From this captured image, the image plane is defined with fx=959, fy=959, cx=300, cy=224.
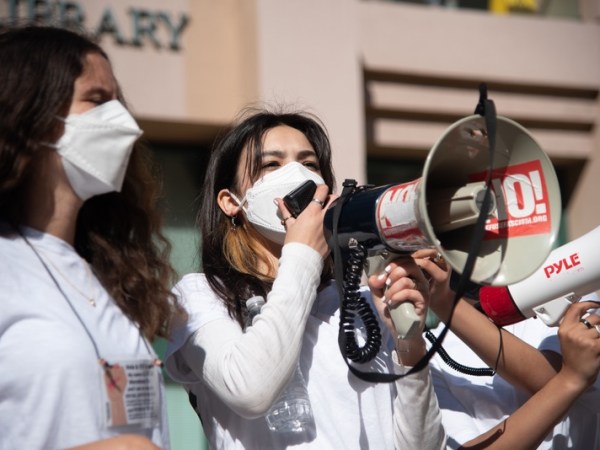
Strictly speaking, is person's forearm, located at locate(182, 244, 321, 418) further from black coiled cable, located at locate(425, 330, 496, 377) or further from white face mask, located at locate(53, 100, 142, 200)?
black coiled cable, located at locate(425, 330, 496, 377)

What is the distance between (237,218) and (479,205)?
82 cm

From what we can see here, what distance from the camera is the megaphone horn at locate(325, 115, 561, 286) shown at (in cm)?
204

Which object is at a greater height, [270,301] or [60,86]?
[60,86]

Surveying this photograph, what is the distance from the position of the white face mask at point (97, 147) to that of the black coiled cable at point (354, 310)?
0.58 metres

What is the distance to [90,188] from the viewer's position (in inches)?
73.9

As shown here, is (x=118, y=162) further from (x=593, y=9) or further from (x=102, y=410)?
(x=593, y=9)

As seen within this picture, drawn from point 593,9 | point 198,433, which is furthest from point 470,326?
point 593,9

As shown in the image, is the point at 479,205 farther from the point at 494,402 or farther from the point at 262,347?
the point at 494,402

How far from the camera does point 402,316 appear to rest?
2.19 meters

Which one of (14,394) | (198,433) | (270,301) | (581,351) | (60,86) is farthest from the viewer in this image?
(198,433)

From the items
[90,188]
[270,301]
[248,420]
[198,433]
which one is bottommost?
[198,433]

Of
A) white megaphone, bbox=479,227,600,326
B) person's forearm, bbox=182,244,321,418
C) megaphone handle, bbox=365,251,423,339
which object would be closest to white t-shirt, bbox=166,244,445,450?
person's forearm, bbox=182,244,321,418

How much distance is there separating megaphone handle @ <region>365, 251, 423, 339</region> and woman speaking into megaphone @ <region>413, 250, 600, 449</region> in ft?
0.48

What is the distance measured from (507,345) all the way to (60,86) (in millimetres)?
1300
